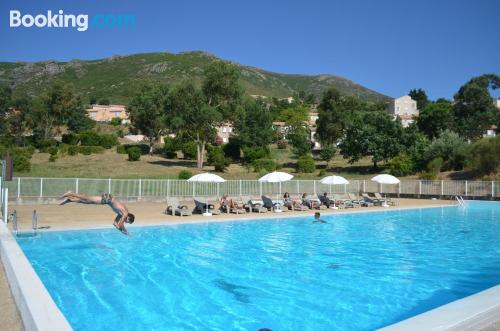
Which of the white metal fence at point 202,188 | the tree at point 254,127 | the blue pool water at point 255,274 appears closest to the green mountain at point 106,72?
the tree at point 254,127

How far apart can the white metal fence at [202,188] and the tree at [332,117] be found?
27.4 meters

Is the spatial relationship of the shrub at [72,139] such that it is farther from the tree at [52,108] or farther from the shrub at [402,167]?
the shrub at [402,167]

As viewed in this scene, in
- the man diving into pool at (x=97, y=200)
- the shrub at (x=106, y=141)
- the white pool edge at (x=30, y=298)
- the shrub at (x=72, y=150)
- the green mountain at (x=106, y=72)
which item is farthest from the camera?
the green mountain at (x=106, y=72)

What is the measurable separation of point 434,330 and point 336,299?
4096mm

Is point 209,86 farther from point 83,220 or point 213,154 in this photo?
point 83,220

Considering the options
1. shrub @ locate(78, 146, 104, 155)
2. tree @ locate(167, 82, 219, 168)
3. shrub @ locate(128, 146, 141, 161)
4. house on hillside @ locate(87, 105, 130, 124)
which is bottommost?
shrub @ locate(128, 146, 141, 161)

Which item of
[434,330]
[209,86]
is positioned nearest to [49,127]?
[209,86]

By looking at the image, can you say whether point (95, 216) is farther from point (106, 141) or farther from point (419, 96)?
point (419, 96)

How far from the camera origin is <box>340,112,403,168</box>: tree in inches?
1996

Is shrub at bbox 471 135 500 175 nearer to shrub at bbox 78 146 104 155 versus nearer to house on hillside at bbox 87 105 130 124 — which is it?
shrub at bbox 78 146 104 155

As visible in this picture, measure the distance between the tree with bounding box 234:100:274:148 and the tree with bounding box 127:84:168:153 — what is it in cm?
990

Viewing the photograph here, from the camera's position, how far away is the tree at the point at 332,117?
63.2 m

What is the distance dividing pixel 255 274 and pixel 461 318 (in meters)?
5.87

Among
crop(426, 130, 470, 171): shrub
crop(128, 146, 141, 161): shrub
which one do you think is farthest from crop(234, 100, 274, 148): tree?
crop(426, 130, 470, 171): shrub
